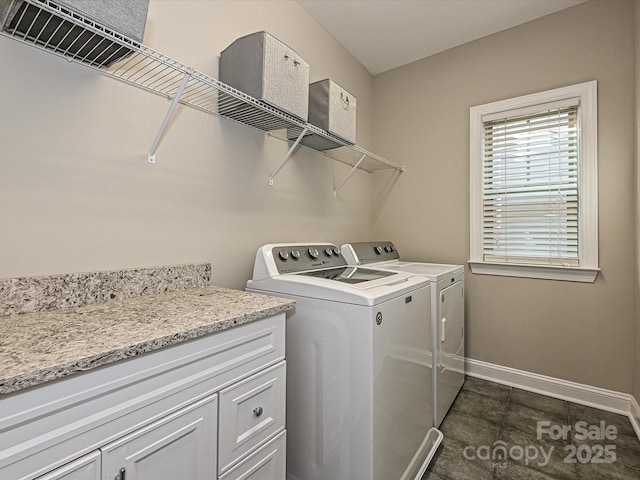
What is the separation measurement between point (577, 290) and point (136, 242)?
2.68 meters

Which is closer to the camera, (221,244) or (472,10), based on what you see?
(221,244)

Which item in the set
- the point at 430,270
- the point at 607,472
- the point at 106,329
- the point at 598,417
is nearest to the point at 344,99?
the point at 430,270

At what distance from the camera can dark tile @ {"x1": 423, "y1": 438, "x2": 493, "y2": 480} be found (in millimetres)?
1540

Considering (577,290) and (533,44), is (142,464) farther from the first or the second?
(533,44)

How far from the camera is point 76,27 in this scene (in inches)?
37.1

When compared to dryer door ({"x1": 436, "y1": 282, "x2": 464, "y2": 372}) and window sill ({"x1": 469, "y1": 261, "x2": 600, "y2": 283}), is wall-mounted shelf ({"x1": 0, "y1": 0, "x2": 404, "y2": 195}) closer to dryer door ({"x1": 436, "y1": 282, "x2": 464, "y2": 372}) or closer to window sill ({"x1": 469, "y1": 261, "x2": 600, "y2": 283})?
dryer door ({"x1": 436, "y1": 282, "x2": 464, "y2": 372})

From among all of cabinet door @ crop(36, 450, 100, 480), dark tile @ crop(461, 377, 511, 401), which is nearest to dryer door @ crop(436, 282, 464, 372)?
dark tile @ crop(461, 377, 511, 401)

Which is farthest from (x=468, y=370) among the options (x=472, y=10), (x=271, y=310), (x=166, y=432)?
(x=472, y=10)

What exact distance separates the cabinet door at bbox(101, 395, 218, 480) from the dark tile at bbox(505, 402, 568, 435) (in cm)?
188

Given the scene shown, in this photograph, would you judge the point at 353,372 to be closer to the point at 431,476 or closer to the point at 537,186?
the point at 431,476

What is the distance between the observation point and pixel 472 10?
2191mm

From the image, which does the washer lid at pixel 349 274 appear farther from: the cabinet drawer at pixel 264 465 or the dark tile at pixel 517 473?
the dark tile at pixel 517 473

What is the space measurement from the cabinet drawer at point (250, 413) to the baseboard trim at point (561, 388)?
2.01 metres

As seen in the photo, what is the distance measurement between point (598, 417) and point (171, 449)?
2.49 meters
